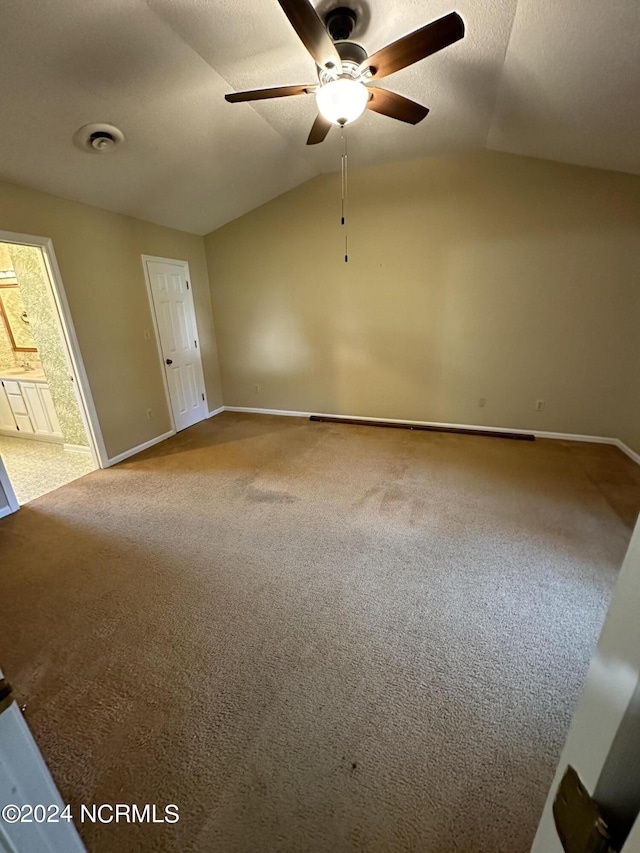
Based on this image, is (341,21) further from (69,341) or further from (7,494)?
(7,494)

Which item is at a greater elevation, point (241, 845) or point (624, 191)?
point (624, 191)

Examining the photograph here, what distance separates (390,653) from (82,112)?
11.8 ft

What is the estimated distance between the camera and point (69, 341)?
10.6 feet

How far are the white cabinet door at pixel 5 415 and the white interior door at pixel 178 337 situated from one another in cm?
194

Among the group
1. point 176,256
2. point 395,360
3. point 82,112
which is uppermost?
point 82,112

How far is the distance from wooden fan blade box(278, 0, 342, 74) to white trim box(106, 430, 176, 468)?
11.9 ft

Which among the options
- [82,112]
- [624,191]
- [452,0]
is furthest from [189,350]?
[624,191]

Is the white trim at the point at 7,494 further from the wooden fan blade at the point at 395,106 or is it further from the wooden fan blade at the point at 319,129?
the wooden fan blade at the point at 395,106

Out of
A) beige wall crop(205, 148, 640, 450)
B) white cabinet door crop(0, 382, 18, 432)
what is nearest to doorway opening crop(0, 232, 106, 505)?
white cabinet door crop(0, 382, 18, 432)

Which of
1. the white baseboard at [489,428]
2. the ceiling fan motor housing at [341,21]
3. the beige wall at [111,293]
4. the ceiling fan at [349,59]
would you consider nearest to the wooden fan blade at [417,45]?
the ceiling fan at [349,59]

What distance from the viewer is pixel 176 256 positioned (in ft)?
14.2

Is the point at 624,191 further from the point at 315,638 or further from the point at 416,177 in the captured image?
the point at 315,638

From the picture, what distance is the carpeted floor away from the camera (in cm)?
120

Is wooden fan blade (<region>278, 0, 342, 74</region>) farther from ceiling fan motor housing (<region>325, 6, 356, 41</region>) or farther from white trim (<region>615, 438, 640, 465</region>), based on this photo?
white trim (<region>615, 438, 640, 465</region>)
